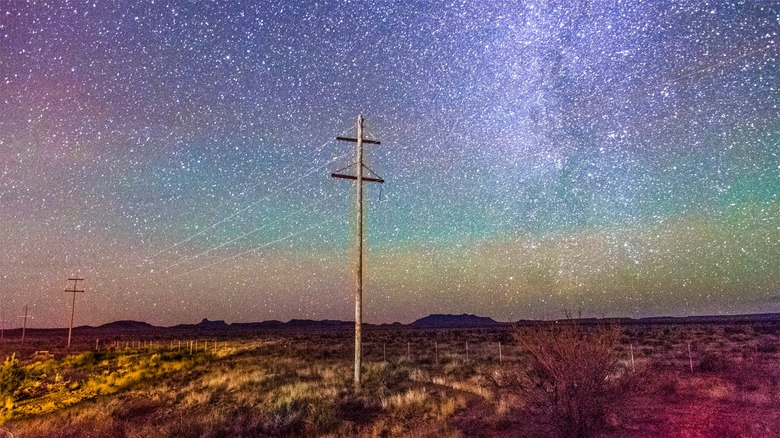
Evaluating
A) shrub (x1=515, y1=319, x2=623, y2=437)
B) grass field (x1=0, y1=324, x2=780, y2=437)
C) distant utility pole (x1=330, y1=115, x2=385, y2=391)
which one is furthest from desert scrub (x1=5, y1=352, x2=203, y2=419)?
shrub (x1=515, y1=319, x2=623, y2=437)

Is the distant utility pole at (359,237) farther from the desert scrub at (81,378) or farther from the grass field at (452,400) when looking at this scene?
the desert scrub at (81,378)

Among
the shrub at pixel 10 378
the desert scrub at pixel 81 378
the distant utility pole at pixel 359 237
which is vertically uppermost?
the distant utility pole at pixel 359 237

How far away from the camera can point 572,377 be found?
10906 millimetres

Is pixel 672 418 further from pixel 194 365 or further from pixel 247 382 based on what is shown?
pixel 194 365

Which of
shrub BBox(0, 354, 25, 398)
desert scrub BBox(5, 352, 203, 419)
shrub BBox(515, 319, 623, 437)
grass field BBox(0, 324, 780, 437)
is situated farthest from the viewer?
desert scrub BBox(5, 352, 203, 419)

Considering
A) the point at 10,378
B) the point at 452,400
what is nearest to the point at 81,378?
the point at 10,378

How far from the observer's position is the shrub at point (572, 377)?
10.9m

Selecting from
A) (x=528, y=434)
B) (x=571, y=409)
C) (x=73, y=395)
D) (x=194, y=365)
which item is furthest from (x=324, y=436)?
(x=194, y=365)

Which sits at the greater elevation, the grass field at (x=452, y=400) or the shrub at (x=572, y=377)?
the shrub at (x=572, y=377)

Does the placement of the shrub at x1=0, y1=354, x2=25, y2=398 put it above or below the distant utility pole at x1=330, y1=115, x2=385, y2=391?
below

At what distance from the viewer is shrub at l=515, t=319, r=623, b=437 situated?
1088cm

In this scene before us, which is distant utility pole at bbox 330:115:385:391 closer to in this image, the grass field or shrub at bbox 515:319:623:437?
the grass field

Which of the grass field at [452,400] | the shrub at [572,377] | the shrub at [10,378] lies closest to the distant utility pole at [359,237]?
the grass field at [452,400]

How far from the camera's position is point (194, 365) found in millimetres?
36125
